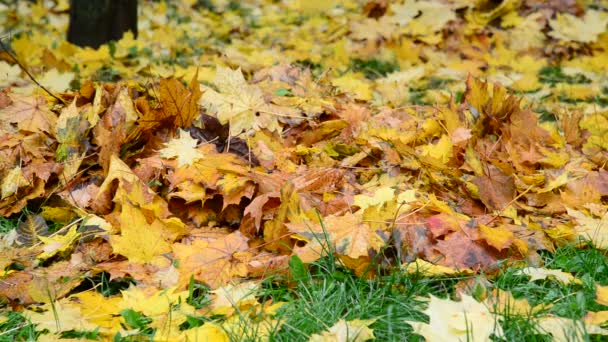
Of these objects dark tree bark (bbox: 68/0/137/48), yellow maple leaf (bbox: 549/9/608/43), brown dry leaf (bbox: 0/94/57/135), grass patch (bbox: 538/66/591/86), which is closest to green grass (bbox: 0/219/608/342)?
brown dry leaf (bbox: 0/94/57/135)

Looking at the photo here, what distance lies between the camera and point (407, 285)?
1.83m

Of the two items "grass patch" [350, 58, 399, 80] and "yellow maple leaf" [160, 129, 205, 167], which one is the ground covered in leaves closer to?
"yellow maple leaf" [160, 129, 205, 167]

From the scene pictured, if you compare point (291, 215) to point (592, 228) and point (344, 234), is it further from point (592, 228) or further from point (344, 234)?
point (592, 228)

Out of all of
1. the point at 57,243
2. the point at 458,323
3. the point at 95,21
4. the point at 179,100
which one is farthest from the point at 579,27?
the point at 57,243

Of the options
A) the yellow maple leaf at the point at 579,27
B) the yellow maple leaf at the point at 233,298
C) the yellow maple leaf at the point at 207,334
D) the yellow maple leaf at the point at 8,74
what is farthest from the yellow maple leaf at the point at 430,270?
the yellow maple leaf at the point at 579,27

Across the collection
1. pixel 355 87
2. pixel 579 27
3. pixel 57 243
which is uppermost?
pixel 57 243

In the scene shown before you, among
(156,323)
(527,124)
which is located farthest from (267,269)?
(527,124)

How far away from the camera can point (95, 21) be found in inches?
197

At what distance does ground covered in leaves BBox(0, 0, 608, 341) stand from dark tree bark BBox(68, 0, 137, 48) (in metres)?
1.55

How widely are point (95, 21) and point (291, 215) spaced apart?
11.7 feet

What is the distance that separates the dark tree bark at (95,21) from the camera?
500cm

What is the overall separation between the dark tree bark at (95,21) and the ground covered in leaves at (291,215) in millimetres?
1549

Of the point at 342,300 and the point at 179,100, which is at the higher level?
the point at 179,100

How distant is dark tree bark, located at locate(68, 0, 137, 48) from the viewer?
5004mm
